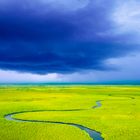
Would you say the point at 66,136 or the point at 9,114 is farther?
the point at 9,114

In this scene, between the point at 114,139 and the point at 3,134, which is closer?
the point at 114,139

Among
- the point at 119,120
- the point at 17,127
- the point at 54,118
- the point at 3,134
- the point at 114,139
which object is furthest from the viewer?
the point at 54,118

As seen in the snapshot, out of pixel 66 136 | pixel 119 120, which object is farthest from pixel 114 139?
pixel 119 120

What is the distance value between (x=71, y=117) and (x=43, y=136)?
45.2 ft

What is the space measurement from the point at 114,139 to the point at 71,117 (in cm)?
1556

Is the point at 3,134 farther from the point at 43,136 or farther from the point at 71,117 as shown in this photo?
the point at 71,117

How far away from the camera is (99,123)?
1501 inches

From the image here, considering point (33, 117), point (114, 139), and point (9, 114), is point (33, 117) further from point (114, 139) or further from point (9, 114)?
point (114, 139)

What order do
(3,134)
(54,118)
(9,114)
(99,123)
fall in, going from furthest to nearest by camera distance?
(9,114) → (54,118) → (99,123) → (3,134)

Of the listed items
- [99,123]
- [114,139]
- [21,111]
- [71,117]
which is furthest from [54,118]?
[114,139]

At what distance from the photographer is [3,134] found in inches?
1237

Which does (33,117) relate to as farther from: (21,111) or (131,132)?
(131,132)

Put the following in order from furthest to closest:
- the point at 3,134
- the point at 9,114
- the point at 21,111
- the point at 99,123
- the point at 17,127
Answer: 1. the point at 21,111
2. the point at 9,114
3. the point at 99,123
4. the point at 17,127
5. the point at 3,134

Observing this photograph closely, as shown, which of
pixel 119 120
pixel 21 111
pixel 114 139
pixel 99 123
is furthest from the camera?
pixel 21 111
